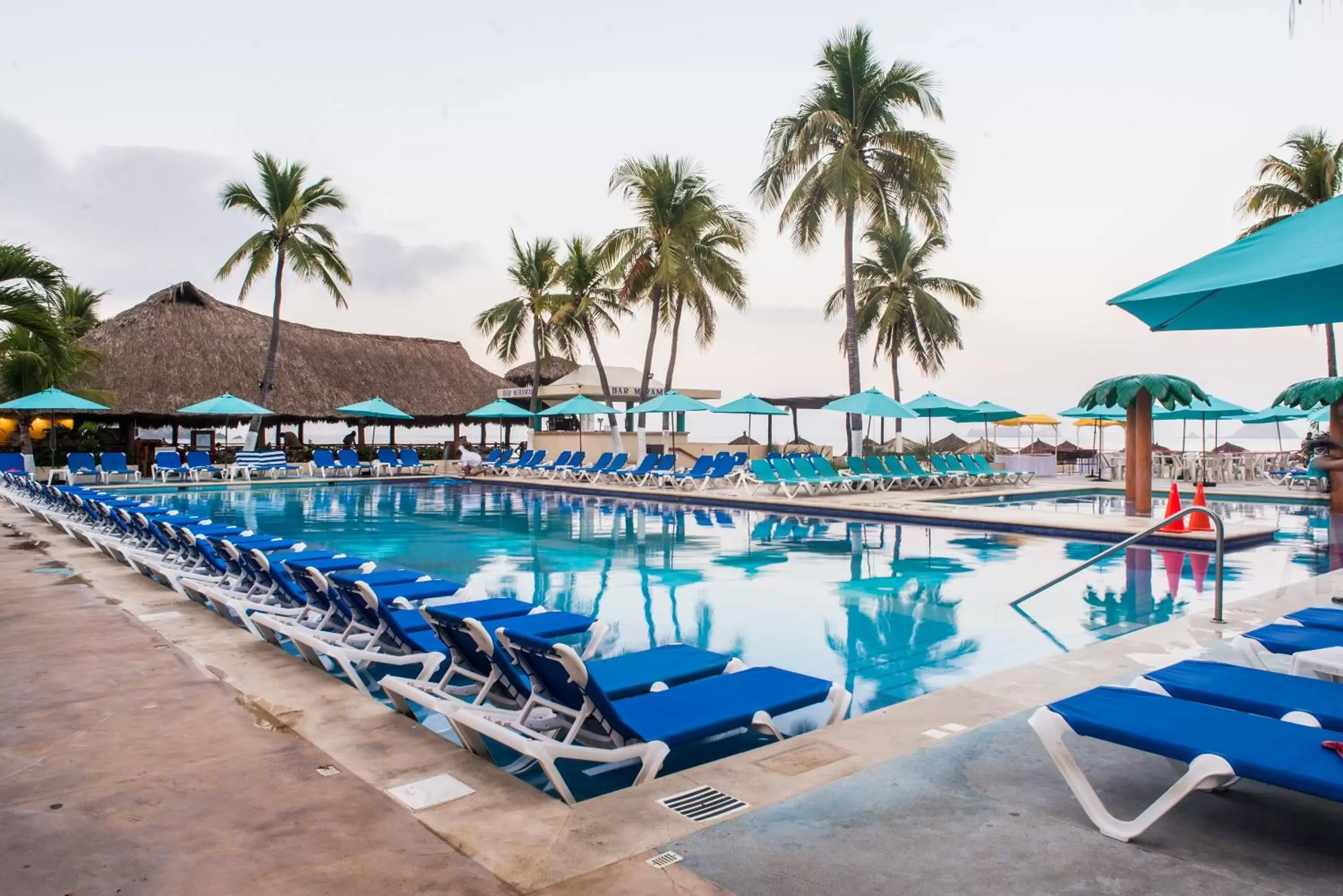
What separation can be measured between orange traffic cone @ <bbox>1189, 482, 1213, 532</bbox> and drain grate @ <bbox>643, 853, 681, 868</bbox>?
372 inches

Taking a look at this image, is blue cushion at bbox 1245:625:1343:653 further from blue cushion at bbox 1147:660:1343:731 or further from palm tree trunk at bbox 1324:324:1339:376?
palm tree trunk at bbox 1324:324:1339:376

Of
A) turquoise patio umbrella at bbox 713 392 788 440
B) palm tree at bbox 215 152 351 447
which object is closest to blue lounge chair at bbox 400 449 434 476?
palm tree at bbox 215 152 351 447

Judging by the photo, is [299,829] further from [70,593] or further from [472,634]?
[70,593]

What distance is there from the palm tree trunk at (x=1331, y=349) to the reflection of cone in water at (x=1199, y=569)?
1727 cm

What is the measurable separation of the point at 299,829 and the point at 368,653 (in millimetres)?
1760

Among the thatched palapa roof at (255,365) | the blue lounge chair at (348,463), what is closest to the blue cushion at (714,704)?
the blue lounge chair at (348,463)

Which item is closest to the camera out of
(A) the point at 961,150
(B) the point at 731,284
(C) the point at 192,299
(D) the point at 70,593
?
(D) the point at 70,593

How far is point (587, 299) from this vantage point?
24.8m

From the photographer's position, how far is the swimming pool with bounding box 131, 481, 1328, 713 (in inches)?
215

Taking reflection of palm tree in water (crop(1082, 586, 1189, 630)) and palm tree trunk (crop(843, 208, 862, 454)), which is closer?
reflection of palm tree in water (crop(1082, 586, 1189, 630))

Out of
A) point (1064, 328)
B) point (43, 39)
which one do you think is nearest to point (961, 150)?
point (1064, 328)

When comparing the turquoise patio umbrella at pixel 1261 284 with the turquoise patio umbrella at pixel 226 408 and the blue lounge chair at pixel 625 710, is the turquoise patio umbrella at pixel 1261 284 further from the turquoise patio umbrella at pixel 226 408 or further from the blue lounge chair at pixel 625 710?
the turquoise patio umbrella at pixel 226 408

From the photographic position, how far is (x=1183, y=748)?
2.29 m

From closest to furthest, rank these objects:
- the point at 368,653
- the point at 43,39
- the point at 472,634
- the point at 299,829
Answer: the point at 299,829
the point at 472,634
the point at 368,653
the point at 43,39
